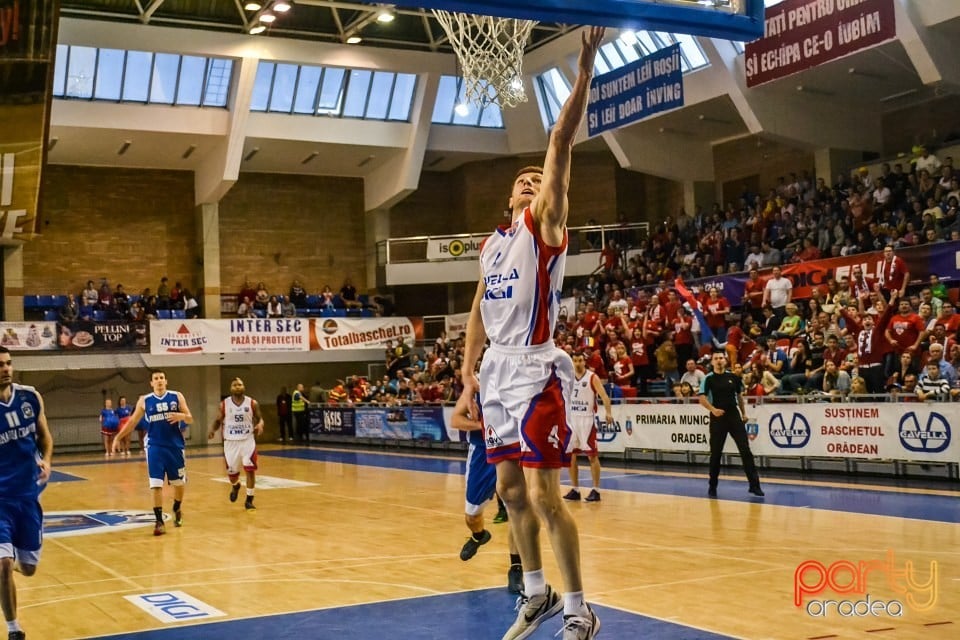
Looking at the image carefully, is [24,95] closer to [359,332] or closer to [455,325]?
[359,332]

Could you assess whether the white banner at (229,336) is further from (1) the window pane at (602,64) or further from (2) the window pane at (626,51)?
(2) the window pane at (626,51)

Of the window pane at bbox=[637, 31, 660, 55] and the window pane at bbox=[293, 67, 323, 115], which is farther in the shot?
the window pane at bbox=[293, 67, 323, 115]

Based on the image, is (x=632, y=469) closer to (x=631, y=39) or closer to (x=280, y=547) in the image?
(x=280, y=547)

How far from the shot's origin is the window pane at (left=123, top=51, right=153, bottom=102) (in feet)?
100

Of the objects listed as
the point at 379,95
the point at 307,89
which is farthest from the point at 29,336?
the point at 379,95

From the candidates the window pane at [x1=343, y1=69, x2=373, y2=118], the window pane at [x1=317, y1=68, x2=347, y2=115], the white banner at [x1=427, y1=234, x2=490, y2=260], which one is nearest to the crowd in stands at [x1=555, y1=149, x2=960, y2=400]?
the white banner at [x1=427, y1=234, x2=490, y2=260]

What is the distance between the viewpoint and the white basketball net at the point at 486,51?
14.3m

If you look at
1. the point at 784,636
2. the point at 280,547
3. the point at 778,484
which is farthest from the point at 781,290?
the point at 784,636

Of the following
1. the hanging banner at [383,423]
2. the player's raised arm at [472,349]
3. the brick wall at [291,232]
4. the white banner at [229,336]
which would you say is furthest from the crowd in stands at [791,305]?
the brick wall at [291,232]

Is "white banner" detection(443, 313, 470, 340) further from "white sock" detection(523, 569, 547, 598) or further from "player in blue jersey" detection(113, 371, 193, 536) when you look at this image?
"white sock" detection(523, 569, 547, 598)

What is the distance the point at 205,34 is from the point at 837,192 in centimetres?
1751

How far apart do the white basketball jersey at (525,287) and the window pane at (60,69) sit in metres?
26.9

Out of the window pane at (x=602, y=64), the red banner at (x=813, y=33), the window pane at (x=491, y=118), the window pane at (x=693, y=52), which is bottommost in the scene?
the red banner at (x=813, y=33)

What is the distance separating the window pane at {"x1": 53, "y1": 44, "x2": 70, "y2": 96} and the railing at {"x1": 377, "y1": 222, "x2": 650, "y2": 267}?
1092cm
